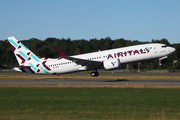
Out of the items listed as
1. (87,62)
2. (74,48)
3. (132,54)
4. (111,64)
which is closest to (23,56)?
(87,62)

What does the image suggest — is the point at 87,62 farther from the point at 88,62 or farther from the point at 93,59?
the point at 93,59

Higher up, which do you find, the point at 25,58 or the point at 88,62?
the point at 25,58

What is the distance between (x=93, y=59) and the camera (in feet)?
133

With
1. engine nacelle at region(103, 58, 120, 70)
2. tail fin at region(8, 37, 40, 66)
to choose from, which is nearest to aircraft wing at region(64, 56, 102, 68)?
engine nacelle at region(103, 58, 120, 70)

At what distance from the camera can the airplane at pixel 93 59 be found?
127 ft

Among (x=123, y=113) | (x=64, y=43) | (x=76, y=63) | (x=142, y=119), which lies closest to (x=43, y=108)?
(x=123, y=113)

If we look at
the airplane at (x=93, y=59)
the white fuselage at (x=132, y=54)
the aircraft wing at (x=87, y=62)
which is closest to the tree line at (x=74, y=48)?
the white fuselage at (x=132, y=54)

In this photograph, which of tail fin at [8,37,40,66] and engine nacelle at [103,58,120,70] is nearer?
engine nacelle at [103,58,120,70]

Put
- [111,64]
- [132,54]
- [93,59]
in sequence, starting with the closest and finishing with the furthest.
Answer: [111,64], [132,54], [93,59]

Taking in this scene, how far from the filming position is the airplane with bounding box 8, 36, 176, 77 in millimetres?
38625

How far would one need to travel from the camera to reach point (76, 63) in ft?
132

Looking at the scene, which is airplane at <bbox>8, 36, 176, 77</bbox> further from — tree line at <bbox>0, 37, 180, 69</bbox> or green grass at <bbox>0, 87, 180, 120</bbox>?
tree line at <bbox>0, 37, 180, 69</bbox>

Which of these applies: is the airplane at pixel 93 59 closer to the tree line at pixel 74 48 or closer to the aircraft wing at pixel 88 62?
the aircraft wing at pixel 88 62

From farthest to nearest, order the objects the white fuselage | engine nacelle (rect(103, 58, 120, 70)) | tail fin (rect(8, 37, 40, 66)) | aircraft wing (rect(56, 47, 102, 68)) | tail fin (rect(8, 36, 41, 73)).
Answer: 1. tail fin (rect(8, 37, 40, 66))
2. tail fin (rect(8, 36, 41, 73))
3. the white fuselage
4. aircraft wing (rect(56, 47, 102, 68))
5. engine nacelle (rect(103, 58, 120, 70))
